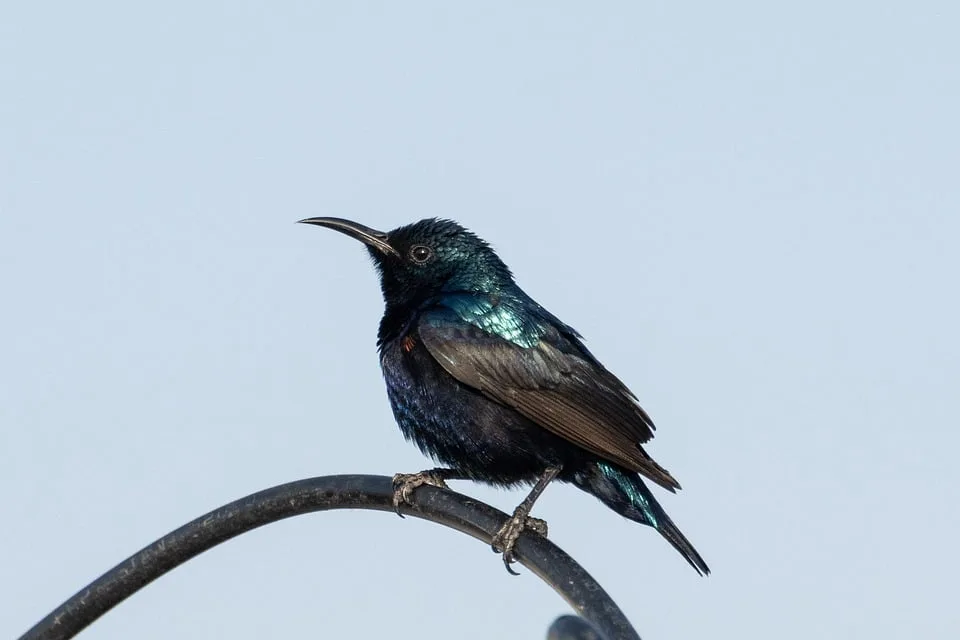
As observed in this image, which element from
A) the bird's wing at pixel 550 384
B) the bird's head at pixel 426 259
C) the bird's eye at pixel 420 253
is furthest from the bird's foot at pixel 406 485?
the bird's eye at pixel 420 253

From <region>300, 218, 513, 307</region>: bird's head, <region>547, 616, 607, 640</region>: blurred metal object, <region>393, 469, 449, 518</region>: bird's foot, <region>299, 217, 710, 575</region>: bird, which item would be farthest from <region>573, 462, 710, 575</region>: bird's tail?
<region>547, 616, 607, 640</region>: blurred metal object

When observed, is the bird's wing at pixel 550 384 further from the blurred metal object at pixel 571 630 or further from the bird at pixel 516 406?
the blurred metal object at pixel 571 630

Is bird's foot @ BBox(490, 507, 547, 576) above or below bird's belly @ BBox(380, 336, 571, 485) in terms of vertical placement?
below

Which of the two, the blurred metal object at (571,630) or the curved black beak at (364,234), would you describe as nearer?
the blurred metal object at (571,630)

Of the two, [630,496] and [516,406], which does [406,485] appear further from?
[630,496]

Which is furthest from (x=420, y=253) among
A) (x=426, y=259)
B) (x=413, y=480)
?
(x=413, y=480)

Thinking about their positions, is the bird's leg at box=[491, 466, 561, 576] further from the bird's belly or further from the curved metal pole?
the bird's belly

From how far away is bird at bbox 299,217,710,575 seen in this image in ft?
22.6

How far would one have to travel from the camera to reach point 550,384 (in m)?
7.05

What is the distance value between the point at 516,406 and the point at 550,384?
24 cm

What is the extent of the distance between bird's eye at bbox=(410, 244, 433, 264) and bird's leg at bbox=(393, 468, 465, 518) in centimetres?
132

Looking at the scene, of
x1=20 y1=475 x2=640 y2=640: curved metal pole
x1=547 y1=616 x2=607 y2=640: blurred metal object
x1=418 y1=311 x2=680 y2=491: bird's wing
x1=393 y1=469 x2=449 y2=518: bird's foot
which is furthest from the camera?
x1=418 y1=311 x2=680 y2=491: bird's wing

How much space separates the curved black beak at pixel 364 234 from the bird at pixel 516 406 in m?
0.72

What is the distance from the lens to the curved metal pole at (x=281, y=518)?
517 cm
